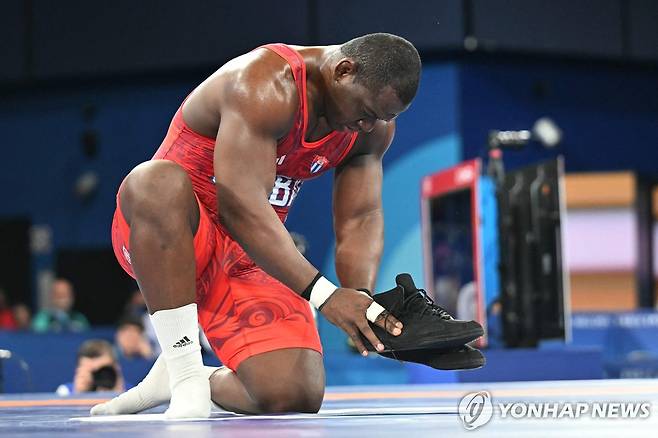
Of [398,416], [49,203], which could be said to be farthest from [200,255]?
[49,203]

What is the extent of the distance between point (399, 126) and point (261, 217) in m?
7.38

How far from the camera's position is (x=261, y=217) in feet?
8.62

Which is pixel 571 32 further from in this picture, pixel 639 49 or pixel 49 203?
pixel 49 203

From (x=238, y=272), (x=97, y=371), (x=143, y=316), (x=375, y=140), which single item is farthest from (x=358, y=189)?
(x=143, y=316)

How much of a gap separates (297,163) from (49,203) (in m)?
8.76

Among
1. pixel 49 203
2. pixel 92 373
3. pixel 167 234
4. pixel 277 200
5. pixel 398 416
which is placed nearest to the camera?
pixel 398 416

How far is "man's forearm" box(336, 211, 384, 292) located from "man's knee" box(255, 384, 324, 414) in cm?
35

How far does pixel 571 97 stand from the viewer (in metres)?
10.6

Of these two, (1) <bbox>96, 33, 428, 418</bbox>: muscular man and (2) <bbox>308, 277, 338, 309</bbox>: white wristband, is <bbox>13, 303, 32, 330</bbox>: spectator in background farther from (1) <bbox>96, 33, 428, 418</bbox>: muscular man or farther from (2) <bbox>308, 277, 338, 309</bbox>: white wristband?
(2) <bbox>308, 277, 338, 309</bbox>: white wristband

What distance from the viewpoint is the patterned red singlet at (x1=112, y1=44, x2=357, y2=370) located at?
2975mm

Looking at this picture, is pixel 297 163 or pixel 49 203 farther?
pixel 49 203

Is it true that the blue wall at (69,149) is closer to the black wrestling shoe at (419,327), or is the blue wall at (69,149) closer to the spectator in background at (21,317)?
the spectator in background at (21,317)

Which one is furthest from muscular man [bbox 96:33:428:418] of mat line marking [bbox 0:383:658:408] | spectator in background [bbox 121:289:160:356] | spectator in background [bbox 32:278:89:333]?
spectator in background [bbox 32:278:89:333]

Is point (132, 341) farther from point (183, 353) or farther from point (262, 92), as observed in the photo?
point (262, 92)
